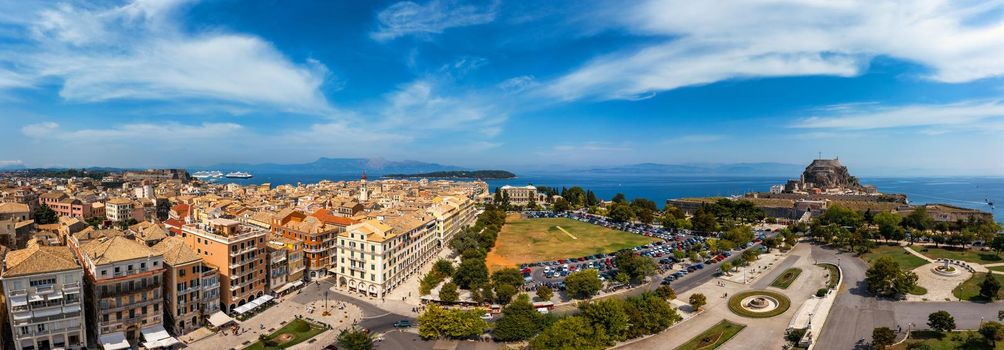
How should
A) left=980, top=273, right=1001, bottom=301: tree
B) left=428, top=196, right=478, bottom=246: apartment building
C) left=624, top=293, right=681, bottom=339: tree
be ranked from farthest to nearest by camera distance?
left=428, top=196, right=478, bottom=246: apartment building < left=980, top=273, right=1001, bottom=301: tree < left=624, top=293, right=681, bottom=339: tree

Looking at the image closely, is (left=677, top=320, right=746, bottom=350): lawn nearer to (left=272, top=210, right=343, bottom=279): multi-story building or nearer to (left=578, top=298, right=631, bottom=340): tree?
(left=578, top=298, right=631, bottom=340): tree

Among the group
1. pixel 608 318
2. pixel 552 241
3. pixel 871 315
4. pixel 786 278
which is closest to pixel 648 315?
pixel 608 318

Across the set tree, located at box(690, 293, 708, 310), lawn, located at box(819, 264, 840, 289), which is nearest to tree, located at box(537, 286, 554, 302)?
tree, located at box(690, 293, 708, 310)

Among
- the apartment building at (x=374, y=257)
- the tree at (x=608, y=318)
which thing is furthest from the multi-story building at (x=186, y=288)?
the tree at (x=608, y=318)

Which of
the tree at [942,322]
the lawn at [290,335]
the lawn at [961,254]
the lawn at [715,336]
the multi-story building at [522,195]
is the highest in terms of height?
the multi-story building at [522,195]

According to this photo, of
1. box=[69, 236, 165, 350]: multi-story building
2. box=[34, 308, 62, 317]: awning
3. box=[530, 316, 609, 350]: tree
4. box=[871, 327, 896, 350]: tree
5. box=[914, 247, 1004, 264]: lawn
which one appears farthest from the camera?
box=[914, 247, 1004, 264]: lawn

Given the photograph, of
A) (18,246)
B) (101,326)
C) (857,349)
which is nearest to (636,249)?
(857,349)

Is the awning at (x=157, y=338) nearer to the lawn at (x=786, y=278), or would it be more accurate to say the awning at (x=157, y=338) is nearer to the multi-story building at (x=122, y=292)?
the multi-story building at (x=122, y=292)
